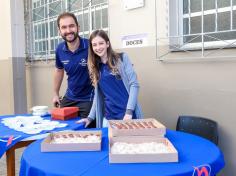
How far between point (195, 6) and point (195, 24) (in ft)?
0.50

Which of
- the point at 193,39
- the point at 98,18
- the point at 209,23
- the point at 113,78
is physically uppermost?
the point at 98,18

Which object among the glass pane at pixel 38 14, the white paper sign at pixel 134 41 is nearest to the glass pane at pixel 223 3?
the white paper sign at pixel 134 41

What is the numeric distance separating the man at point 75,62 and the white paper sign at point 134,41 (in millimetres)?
479

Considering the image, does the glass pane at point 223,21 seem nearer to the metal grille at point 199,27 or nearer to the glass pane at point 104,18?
the metal grille at point 199,27

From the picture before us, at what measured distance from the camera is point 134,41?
3.22 metres

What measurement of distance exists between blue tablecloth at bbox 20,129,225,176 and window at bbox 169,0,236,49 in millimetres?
1100

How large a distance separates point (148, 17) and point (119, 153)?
1.84 m

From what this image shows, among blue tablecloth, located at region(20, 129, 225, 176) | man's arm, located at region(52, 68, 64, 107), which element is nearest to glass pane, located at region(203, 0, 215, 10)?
blue tablecloth, located at region(20, 129, 225, 176)

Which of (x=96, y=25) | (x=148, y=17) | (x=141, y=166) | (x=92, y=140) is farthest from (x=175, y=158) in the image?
(x=96, y=25)

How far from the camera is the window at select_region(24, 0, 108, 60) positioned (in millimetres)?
3862

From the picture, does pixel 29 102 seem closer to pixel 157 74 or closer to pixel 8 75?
pixel 8 75

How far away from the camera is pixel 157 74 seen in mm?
3006

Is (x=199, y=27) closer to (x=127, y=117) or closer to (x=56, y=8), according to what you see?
(x=127, y=117)

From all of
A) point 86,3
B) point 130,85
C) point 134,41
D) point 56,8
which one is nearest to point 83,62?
point 134,41
